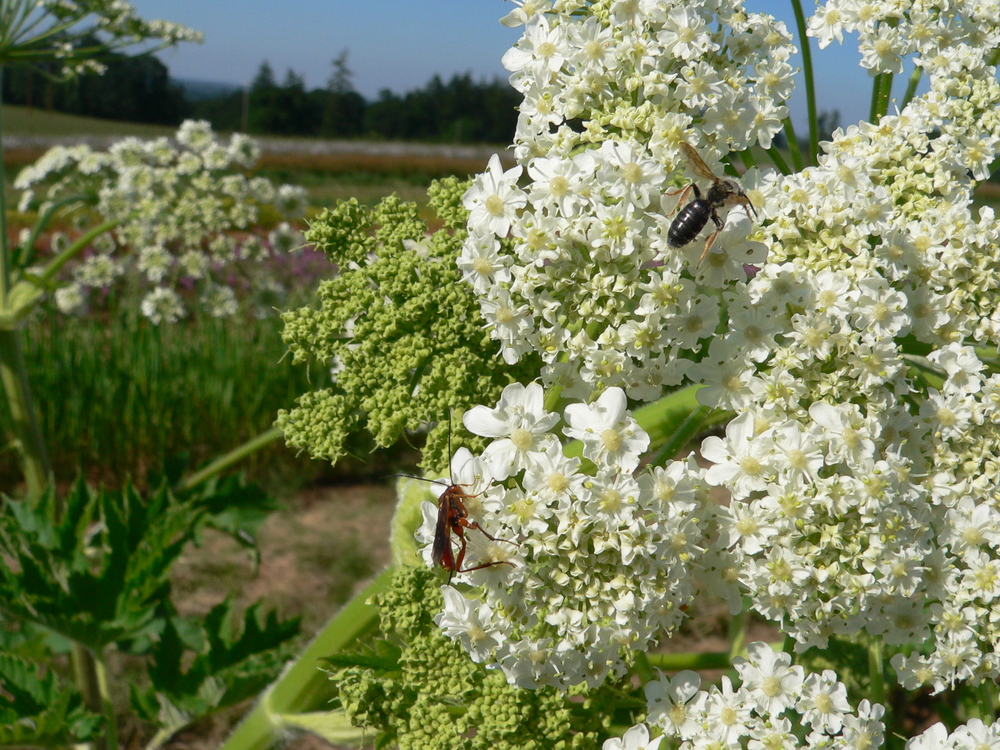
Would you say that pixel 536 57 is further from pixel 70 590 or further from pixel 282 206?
pixel 282 206

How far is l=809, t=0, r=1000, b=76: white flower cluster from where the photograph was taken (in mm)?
1821

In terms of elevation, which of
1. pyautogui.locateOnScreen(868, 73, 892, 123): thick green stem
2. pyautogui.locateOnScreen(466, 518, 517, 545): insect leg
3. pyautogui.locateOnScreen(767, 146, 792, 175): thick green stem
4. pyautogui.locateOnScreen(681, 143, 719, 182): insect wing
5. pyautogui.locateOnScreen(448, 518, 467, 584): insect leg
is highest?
pyautogui.locateOnScreen(868, 73, 892, 123): thick green stem

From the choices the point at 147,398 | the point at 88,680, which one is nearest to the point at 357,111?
the point at 147,398

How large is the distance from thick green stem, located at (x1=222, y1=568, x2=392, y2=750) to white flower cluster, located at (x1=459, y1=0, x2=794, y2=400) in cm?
77

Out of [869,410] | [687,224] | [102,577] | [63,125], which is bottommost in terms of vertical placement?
[102,577]

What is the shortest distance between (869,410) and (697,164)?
51cm

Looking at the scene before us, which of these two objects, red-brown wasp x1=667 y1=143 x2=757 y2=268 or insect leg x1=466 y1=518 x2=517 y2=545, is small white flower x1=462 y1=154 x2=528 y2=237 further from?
insect leg x1=466 y1=518 x2=517 y2=545

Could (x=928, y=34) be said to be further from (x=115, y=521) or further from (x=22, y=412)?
(x=22, y=412)

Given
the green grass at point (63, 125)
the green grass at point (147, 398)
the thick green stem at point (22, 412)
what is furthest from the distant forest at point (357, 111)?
the thick green stem at point (22, 412)

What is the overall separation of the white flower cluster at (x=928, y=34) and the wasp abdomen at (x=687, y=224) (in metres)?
0.74

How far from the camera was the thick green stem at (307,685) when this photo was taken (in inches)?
74.8

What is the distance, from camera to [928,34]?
184 cm

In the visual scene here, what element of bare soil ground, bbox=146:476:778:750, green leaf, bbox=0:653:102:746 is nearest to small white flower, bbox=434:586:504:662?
green leaf, bbox=0:653:102:746

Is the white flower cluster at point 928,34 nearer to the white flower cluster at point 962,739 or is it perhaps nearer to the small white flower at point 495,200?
the small white flower at point 495,200
